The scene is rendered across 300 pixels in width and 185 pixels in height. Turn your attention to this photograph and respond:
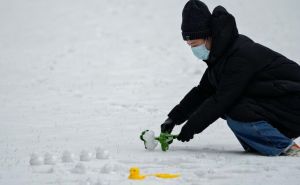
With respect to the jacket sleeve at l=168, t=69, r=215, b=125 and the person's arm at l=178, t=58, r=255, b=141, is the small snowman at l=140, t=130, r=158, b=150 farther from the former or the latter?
the person's arm at l=178, t=58, r=255, b=141

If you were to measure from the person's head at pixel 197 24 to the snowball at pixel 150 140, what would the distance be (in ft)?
3.28

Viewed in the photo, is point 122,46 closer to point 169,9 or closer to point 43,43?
point 43,43

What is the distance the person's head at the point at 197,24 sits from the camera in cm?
528

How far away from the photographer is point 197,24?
5.27 m

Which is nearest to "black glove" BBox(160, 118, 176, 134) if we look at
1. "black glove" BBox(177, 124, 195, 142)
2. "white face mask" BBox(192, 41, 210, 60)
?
"black glove" BBox(177, 124, 195, 142)

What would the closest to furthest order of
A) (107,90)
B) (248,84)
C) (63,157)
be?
(63,157)
(248,84)
(107,90)

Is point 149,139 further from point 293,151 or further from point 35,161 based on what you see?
point 293,151

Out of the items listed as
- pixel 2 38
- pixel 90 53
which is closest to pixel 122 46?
pixel 90 53

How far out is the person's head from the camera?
5.28 metres

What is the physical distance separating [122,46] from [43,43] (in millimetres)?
2490

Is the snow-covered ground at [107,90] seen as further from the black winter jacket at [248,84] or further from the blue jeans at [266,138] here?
the black winter jacket at [248,84]

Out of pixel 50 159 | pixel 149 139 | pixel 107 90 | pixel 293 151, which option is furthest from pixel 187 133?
pixel 107 90

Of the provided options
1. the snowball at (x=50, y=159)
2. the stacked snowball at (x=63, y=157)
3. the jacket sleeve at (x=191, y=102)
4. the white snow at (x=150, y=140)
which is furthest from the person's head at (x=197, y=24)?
the snowball at (x=50, y=159)

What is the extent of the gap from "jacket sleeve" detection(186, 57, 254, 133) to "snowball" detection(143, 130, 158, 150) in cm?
61
